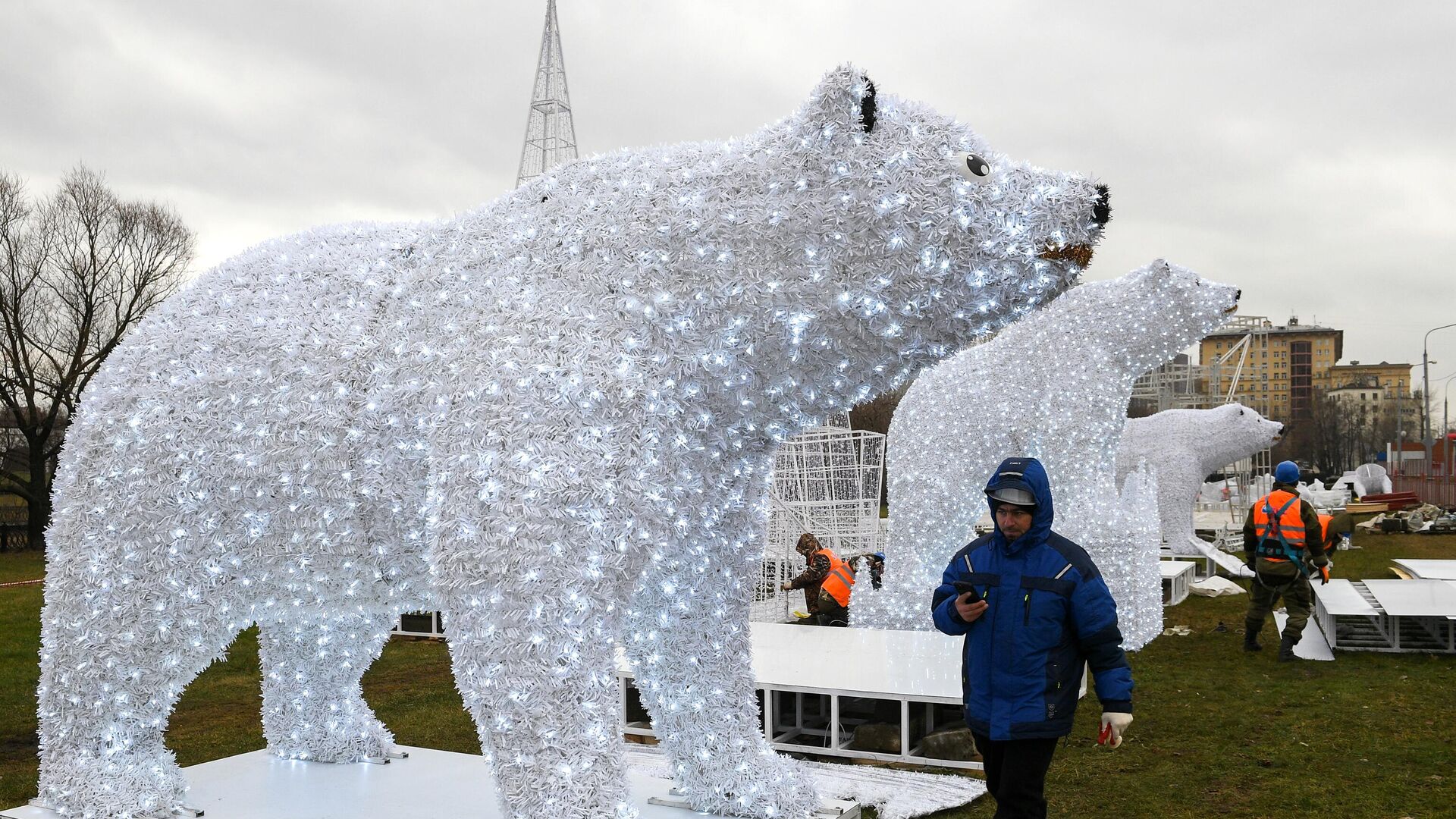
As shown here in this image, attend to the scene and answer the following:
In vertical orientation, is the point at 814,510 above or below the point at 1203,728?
above

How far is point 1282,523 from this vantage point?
7504 millimetres

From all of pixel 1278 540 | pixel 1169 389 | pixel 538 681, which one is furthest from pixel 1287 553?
pixel 1169 389

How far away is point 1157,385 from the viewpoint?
26141 millimetres

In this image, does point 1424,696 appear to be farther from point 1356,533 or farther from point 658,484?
point 1356,533

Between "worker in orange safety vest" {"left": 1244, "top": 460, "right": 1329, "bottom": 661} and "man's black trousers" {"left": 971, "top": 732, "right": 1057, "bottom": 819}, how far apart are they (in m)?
5.29

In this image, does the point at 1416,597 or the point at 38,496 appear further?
the point at 38,496

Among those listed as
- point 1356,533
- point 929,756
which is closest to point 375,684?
point 929,756

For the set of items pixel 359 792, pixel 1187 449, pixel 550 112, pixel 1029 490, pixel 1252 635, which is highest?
pixel 550 112

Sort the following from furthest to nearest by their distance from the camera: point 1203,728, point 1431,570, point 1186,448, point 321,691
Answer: point 1186,448 → point 1431,570 → point 1203,728 → point 321,691

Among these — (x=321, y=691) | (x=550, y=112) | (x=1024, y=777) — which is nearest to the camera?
(x=1024, y=777)

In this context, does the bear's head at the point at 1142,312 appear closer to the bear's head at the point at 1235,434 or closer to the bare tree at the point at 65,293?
the bear's head at the point at 1235,434

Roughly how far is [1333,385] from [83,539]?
281 ft

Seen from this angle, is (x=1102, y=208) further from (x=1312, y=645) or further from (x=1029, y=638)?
(x=1312, y=645)

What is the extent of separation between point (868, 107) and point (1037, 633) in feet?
4.61
